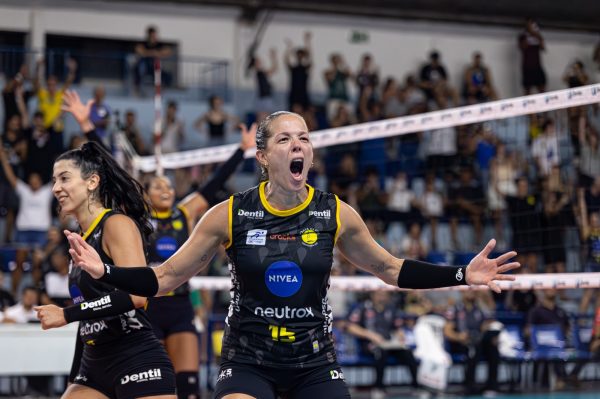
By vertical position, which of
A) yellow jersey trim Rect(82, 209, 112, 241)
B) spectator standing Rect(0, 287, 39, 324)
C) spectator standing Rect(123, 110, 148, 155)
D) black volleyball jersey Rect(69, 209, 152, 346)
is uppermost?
spectator standing Rect(123, 110, 148, 155)

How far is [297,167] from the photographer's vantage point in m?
Answer: 5.34

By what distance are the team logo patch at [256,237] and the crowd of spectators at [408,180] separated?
5.72 metres

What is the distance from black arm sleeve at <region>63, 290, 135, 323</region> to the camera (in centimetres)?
548

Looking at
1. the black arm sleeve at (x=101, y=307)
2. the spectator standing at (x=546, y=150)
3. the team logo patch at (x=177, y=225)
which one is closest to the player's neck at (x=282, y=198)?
the black arm sleeve at (x=101, y=307)

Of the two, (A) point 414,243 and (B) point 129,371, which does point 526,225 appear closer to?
(A) point 414,243

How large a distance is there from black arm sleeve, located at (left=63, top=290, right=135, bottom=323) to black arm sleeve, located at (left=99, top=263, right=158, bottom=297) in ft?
0.83

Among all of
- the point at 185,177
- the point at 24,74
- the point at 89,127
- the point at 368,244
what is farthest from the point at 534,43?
the point at 368,244

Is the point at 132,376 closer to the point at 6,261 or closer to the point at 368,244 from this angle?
the point at 368,244

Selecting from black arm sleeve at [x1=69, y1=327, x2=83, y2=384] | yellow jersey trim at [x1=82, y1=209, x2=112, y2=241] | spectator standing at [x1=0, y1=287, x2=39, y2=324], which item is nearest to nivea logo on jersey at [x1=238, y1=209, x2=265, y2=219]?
yellow jersey trim at [x1=82, y1=209, x2=112, y2=241]

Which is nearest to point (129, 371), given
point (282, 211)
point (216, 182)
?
point (282, 211)

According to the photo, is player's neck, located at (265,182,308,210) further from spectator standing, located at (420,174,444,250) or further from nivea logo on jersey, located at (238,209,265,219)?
spectator standing, located at (420,174,444,250)

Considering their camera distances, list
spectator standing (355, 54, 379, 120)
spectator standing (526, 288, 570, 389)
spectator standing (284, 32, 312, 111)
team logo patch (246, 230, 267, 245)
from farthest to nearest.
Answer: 1. spectator standing (355, 54, 379, 120)
2. spectator standing (284, 32, 312, 111)
3. spectator standing (526, 288, 570, 389)
4. team logo patch (246, 230, 267, 245)

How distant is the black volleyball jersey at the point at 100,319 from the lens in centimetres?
578

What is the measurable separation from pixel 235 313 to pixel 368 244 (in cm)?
85
